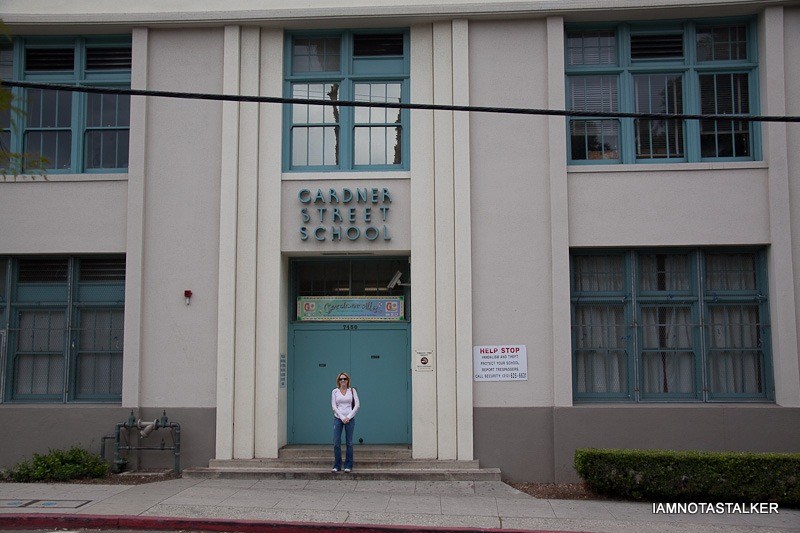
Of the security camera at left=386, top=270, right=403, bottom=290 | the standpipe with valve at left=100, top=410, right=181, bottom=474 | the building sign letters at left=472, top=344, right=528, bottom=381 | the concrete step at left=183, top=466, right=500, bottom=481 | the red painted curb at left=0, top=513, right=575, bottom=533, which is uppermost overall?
the security camera at left=386, top=270, right=403, bottom=290

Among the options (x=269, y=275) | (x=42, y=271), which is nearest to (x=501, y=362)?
(x=269, y=275)

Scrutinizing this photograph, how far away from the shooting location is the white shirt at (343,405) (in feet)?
41.0

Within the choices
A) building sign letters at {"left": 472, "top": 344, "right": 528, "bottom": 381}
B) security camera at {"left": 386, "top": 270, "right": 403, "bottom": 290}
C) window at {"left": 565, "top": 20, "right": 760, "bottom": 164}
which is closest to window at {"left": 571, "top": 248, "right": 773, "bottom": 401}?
building sign letters at {"left": 472, "top": 344, "right": 528, "bottom": 381}

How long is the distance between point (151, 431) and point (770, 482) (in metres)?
9.29

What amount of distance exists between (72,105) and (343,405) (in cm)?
712

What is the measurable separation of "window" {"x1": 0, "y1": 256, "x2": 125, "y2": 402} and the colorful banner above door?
10.5 feet

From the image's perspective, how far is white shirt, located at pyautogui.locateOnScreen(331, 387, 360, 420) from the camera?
12.5 meters

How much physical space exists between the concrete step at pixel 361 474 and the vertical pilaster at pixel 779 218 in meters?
4.84

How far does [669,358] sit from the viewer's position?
1337 centimetres

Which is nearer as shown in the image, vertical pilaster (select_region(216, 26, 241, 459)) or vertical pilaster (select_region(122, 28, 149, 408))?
vertical pilaster (select_region(216, 26, 241, 459))

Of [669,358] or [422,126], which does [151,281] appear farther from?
[669,358]

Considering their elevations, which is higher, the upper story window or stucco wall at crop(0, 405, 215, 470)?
the upper story window

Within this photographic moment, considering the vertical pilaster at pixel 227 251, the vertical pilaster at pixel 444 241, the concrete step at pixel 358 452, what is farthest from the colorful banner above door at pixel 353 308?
the concrete step at pixel 358 452

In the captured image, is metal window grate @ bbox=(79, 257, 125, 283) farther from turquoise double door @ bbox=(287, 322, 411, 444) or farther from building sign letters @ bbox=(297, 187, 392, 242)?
building sign letters @ bbox=(297, 187, 392, 242)
